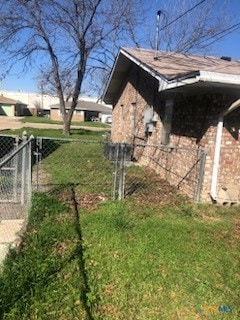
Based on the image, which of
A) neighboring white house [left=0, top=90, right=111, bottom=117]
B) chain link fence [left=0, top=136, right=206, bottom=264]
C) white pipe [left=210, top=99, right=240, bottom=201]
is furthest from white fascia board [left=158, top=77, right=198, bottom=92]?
neighboring white house [left=0, top=90, right=111, bottom=117]

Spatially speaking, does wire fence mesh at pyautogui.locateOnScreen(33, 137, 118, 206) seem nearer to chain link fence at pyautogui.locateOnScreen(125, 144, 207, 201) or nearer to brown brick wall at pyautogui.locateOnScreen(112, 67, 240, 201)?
chain link fence at pyautogui.locateOnScreen(125, 144, 207, 201)

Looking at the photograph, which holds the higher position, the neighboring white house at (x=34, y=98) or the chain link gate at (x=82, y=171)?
the neighboring white house at (x=34, y=98)

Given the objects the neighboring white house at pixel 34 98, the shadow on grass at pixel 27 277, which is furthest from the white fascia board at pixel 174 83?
the neighboring white house at pixel 34 98

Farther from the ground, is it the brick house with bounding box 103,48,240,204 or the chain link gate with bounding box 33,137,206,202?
the brick house with bounding box 103,48,240,204

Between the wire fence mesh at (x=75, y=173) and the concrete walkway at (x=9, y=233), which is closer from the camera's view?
the concrete walkway at (x=9, y=233)

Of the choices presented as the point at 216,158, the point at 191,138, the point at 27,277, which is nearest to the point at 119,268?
the point at 27,277

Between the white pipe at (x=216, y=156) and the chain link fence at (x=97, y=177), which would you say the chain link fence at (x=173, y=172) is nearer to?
the chain link fence at (x=97, y=177)

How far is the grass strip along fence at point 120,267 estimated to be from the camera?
303 cm

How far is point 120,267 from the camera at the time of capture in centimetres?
373

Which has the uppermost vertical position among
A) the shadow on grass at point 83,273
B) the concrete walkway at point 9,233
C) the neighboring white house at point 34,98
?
the neighboring white house at point 34,98

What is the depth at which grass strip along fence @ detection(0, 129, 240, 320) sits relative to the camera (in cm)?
303

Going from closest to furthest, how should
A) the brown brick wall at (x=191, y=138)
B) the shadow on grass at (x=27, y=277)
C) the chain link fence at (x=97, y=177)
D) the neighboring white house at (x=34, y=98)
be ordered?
the shadow on grass at (x=27, y=277)
the chain link fence at (x=97, y=177)
the brown brick wall at (x=191, y=138)
the neighboring white house at (x=34, y=98)

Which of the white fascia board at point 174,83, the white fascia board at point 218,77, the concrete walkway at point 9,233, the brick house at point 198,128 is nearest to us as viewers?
the concrete walkway at point 9,233

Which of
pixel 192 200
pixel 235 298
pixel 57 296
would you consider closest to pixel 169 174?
pixel 192 200
